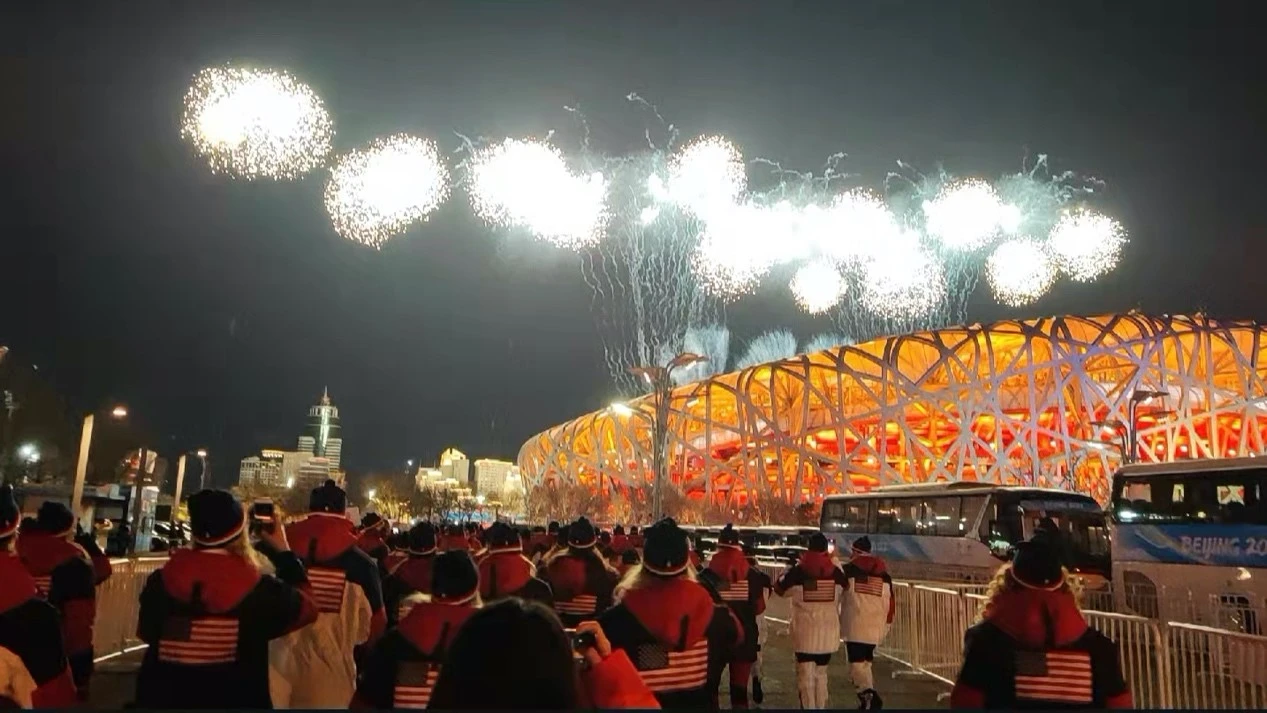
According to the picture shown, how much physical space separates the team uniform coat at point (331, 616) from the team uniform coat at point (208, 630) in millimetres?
1317

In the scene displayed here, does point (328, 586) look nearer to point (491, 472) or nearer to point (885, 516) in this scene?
point (885, 516)

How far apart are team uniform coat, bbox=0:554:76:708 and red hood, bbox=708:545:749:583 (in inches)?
192

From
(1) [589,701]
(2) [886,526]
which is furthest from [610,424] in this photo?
(1) [589,701]

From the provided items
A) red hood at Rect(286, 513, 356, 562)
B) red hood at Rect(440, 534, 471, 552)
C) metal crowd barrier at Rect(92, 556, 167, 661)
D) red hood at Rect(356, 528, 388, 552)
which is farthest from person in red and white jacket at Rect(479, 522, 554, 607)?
metal crowd barrier at Rect(92, 556, 167, 661)

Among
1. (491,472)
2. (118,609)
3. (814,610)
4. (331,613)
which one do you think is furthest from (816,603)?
(491,472)

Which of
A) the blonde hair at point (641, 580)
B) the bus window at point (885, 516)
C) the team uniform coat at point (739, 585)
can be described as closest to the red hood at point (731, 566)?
the team uniform coat at point (739, 585)

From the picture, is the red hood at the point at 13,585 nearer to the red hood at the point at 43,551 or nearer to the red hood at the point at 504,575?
the red hood at the point at 43,551

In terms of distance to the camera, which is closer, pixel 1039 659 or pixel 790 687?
pixel 1039 659

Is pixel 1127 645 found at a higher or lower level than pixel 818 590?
lower

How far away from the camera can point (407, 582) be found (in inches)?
267

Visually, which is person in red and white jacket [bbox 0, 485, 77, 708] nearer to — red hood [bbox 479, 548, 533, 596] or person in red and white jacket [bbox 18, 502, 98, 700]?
person in red and white jacket [bbox 18, 502, 98, 700]

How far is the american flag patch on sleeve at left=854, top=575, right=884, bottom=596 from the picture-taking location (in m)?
8.74

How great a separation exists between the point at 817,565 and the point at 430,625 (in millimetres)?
5249

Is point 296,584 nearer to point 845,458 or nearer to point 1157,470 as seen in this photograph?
point 1157,470
